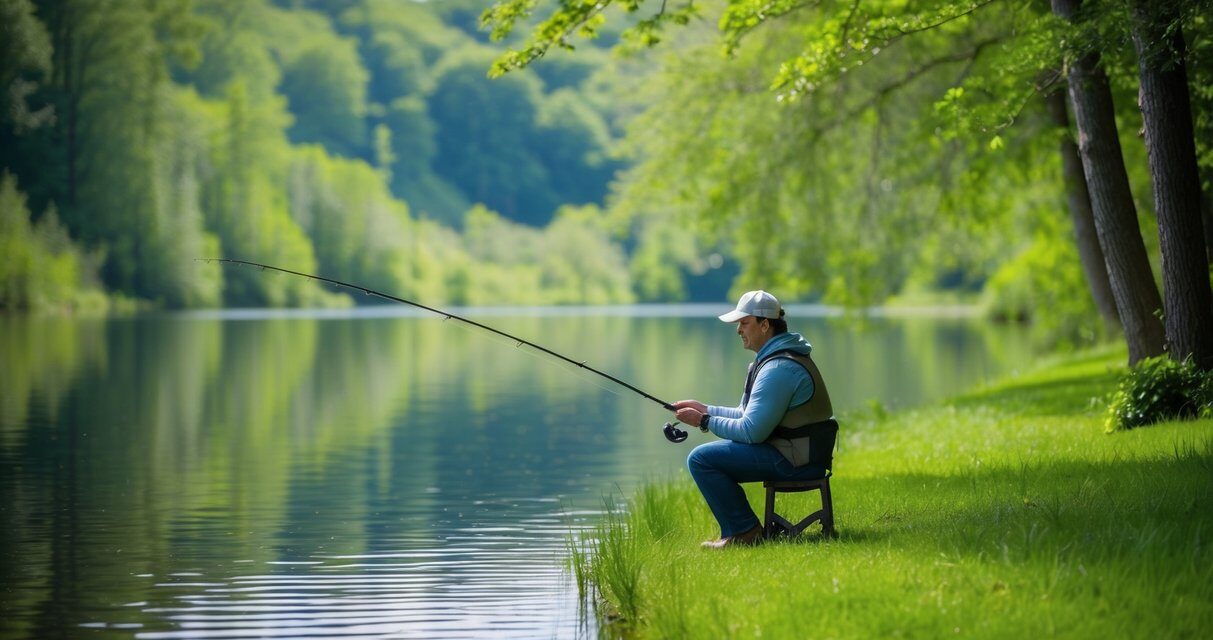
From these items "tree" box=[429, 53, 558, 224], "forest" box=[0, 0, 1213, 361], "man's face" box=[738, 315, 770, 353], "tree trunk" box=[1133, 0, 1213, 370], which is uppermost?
"tree" box=[429, 53, 558, 224]

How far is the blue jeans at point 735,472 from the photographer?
8.02m

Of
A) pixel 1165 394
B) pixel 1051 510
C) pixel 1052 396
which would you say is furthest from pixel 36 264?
pixel 1051 510

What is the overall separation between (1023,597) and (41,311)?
5952 centimetres

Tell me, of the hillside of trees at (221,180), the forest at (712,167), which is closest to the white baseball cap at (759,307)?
the forest at (712,167)

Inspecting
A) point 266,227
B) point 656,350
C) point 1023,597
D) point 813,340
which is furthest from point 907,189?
point 266,227

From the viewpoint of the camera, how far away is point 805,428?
26.2 feet

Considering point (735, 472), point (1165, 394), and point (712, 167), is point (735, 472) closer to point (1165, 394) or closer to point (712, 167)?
point (1165, 394)

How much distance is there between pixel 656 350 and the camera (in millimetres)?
44469

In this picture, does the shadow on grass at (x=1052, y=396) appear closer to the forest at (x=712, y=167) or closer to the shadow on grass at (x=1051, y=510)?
the forest at (x=712, y=167)

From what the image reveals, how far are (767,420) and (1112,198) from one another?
21.7ft

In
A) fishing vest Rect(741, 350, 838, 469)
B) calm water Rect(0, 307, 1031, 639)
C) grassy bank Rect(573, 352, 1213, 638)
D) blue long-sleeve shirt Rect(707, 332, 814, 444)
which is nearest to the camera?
grassy bank Rect(573, 352, 1213, 638)

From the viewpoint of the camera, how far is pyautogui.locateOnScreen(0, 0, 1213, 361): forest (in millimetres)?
12430

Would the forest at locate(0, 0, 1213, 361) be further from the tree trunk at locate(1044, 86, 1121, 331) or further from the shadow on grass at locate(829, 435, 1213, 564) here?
the shadow on grass at locate(829, 435, 1213, 564)

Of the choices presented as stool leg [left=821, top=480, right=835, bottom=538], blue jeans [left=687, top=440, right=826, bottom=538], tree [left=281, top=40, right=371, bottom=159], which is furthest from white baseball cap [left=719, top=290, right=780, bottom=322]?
tree [left=281, top=40, right=371, bottom=159]
